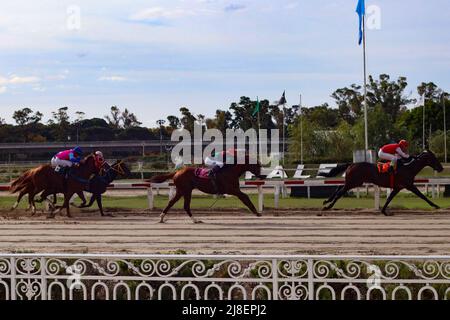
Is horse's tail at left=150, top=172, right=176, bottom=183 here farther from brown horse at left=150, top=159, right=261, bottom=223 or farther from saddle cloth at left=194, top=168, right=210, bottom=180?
saddle cloth at left=194, top=168, right=210, bottom=180

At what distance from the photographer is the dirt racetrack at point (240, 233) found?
36.7 feet

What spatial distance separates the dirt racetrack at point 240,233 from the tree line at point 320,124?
2036 cm

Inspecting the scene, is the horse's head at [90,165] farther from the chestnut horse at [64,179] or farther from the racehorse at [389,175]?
the racehorse at [389,175]

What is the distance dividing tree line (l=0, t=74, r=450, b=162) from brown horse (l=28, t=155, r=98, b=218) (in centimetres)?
1917

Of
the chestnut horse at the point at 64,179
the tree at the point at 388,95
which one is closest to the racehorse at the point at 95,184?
the chestnut horse at the point at 64,179

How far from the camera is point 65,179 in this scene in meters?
17.3

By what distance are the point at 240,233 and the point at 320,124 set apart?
53632 mm

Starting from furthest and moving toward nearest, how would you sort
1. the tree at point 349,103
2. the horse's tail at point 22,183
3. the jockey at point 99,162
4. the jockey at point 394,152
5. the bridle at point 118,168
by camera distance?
the tree at point 349,103, the horse's tail at point 22,183, the bridle at point 118,168, the jockey at point 99,162, the jockey at point 394,152

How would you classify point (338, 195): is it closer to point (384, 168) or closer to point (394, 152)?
point (384, 168)

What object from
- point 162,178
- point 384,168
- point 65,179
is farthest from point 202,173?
point 384,168

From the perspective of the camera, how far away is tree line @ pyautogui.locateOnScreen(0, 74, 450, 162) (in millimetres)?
48094

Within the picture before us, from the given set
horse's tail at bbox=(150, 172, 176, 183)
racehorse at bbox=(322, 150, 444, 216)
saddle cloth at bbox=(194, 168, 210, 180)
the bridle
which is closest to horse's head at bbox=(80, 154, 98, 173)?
the bridle
